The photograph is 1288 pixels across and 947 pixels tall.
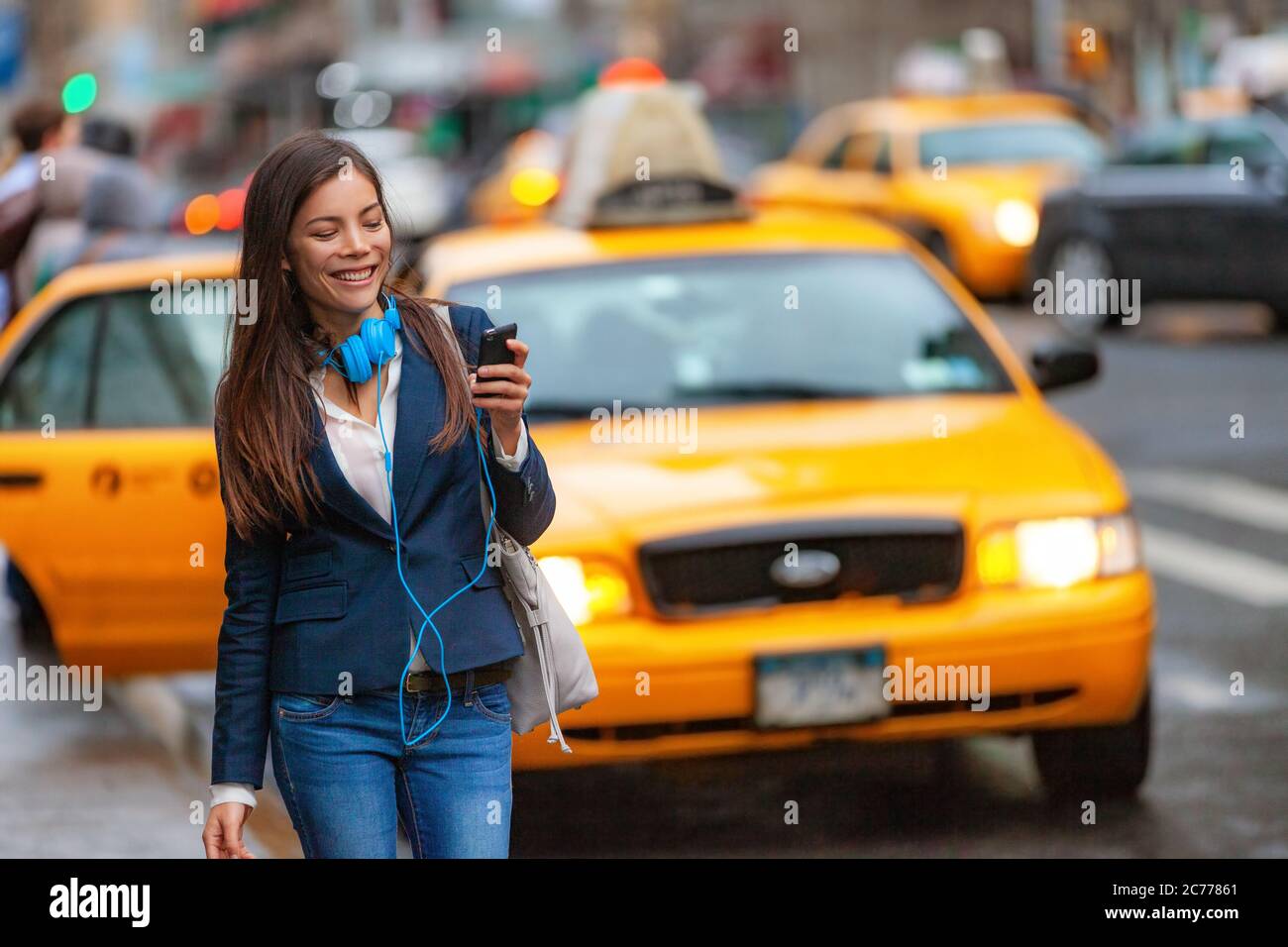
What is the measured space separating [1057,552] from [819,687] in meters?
0.72

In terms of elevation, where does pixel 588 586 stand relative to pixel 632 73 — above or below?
below

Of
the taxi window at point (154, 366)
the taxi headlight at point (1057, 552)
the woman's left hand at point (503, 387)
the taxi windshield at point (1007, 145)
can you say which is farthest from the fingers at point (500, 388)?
the taxi windshield at point (1007, 145)

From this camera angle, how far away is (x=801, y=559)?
5582 mm

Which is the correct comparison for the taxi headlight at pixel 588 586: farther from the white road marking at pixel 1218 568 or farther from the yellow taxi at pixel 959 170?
the yellow taxi at pixel 959 170

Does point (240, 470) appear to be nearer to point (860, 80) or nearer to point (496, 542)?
point (496, 542)

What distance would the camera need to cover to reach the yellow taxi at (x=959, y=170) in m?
19.8

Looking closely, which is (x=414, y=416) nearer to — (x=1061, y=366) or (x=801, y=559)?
(x=801, y=559)

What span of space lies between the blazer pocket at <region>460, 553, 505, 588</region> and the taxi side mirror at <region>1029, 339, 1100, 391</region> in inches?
147

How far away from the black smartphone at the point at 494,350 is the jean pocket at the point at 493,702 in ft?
1.47

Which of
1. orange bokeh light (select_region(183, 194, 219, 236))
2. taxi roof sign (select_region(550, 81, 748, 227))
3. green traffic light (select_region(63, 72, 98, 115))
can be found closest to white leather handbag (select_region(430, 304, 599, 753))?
taxi roof sign (select_region(550, 81, 748, 227))

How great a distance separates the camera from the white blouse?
336cm

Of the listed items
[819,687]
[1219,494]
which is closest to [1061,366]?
[819,687]

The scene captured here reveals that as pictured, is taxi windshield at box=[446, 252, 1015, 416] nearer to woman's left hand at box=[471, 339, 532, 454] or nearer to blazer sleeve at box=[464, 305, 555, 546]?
blazer sleeve at box=[464, 305, 555, 546]

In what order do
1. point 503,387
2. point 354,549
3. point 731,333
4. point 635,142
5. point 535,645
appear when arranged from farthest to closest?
1. point 635,142
2. point 731,333
3. point 535,645
4. point 354,549
5. point 503,387
